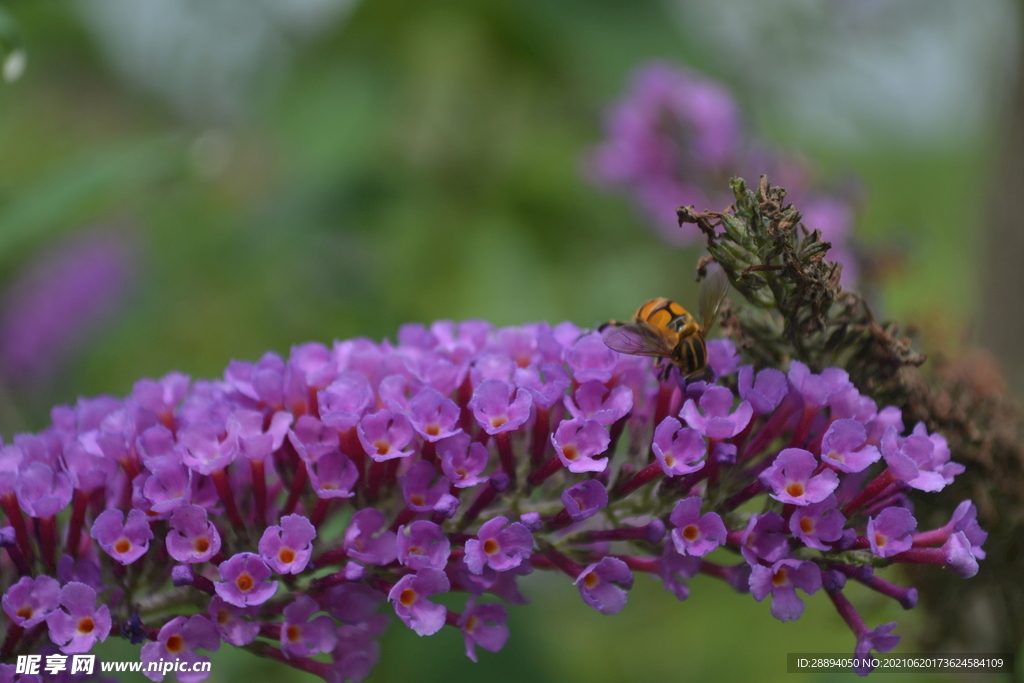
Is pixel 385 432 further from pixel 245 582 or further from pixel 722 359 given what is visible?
pixel 722 359

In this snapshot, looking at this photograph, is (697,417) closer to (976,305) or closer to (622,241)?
(976,305)

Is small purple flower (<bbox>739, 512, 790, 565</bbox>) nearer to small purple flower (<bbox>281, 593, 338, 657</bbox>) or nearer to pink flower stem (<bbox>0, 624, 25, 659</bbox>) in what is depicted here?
small purple flower (<bbox>281, 593, 338, 657</bbox>)

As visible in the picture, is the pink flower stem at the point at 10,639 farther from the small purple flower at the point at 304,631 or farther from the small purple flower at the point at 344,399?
the small purple flower at the point at 344,399

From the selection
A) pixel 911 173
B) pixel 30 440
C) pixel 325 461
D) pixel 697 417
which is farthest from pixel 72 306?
pixel 911 173

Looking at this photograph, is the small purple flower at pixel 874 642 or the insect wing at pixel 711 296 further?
the insect wing at pixel 711 296

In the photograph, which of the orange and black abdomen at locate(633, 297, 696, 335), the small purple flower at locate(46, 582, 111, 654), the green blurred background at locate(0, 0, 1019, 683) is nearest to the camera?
the small purple flower at locate(46, 582, 111, 654)

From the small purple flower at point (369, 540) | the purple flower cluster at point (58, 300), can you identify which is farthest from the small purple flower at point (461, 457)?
the purple flower cluster at point (58, 300)

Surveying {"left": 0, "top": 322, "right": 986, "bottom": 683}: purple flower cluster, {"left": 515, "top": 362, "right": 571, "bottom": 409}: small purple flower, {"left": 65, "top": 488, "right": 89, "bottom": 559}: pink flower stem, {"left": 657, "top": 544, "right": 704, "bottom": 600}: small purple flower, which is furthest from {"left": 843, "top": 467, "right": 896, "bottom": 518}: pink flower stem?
{"left": 65, "top": 488, "right": 89, "bottom": 559}: pink flower stem
